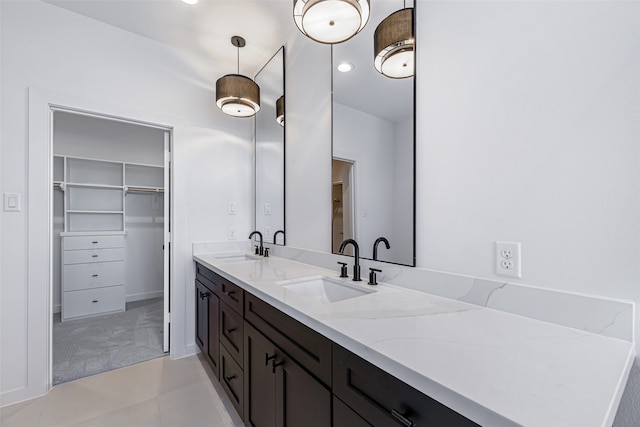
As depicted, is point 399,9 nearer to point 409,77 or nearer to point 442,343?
point 409,77

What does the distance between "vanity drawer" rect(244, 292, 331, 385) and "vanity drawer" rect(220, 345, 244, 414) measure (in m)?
0.43

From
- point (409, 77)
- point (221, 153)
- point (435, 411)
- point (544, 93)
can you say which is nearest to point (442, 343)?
point (435, 411)

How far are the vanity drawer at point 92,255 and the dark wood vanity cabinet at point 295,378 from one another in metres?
2.42

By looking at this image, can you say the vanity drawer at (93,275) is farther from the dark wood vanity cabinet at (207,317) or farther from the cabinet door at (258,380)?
the cabinet door at (258,380)

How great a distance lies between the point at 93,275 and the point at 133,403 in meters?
2.27

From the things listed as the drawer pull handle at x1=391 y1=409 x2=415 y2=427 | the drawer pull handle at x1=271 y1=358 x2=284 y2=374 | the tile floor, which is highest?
the drawer pull handle at x1=391 y1=409 x2=415 y2=427

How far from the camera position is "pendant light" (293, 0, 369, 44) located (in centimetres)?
115

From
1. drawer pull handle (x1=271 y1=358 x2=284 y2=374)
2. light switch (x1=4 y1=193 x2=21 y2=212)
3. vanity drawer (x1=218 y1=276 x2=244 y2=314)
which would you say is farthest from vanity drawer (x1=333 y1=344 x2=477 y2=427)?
light switch (x1=4 y1=193 x2=21 y2=212)

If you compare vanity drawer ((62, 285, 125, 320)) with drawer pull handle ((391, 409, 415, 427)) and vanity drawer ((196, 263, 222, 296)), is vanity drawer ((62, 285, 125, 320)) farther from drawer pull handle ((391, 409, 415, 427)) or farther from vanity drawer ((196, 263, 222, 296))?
drawer pull handle ((391, 409, 415, 427))

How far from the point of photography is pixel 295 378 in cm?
103

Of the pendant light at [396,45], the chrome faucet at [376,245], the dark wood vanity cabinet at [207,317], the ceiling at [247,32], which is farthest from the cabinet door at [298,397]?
the pendant light at [396,45]

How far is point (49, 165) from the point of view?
193cm

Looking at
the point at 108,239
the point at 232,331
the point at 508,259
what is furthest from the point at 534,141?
the point at 108,239

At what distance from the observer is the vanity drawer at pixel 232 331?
152 centimetres
